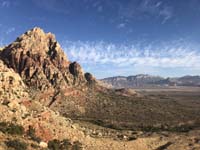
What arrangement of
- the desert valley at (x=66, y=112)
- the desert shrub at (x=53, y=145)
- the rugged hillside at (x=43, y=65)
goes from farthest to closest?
the rugged hillside at (x=43, y=65) < the desert valley at (x=66, y=112) < the desert shrub at (x=53, y=145)

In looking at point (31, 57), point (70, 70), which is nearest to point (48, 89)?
point (31, 57)

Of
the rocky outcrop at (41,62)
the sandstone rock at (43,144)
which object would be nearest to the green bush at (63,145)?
the sandstone rock at (43,144)

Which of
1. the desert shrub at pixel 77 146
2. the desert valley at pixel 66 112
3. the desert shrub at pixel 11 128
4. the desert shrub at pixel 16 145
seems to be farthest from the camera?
the desert shrub at pixel 77 146

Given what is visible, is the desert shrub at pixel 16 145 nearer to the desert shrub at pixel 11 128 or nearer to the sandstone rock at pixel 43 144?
the desert shrub at pixel 11 128

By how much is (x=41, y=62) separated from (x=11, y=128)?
86149mm

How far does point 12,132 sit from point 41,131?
3.57 metres

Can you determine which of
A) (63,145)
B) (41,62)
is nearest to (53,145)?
(63,145)

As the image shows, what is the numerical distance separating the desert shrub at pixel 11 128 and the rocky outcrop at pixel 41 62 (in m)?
73.1

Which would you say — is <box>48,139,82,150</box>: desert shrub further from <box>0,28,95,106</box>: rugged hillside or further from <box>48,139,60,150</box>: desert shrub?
<box>0,28,95,106</box>: rugged hillside

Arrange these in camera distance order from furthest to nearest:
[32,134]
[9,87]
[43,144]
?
[9,87] < [32,134] < [43,144]

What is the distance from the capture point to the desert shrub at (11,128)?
69.6 feet

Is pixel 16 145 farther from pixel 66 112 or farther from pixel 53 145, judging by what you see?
pixel 66 112

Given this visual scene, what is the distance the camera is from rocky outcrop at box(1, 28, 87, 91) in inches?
3922

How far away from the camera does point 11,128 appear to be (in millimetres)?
21578
